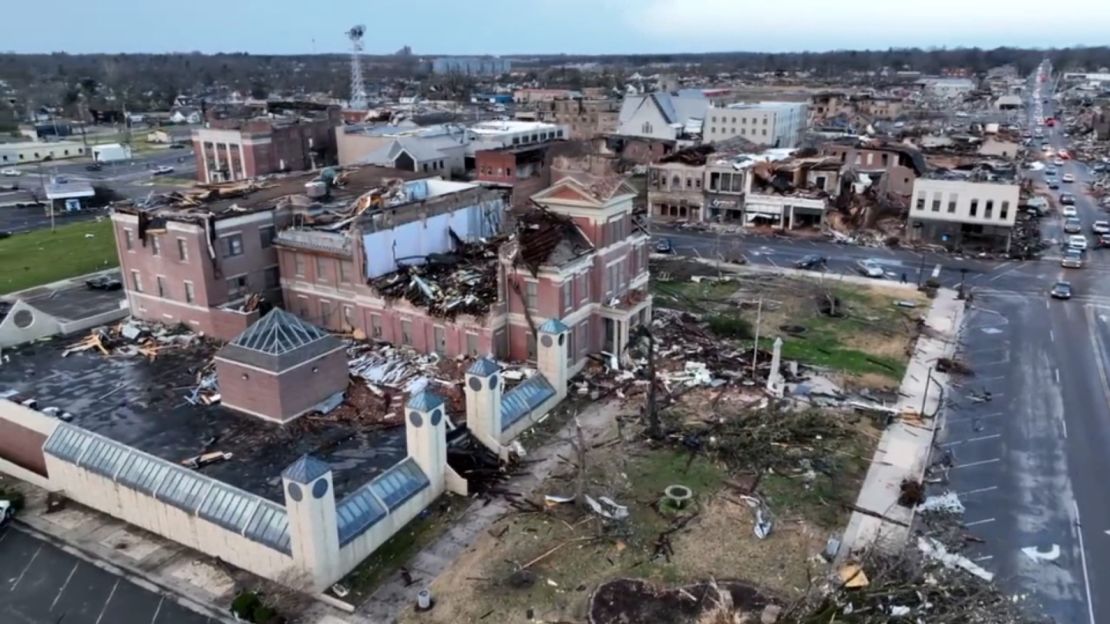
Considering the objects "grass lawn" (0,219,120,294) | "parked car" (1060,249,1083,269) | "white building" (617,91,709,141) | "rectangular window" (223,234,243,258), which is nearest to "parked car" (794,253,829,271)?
"parked car" (1060,249,1083,269)

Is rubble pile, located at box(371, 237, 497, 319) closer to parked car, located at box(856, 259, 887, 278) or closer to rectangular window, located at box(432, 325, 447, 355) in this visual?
rectangular window, located at box(432, 325, 447, 355)

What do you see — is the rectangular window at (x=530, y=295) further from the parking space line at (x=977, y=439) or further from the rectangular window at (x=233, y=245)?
the parking space line at (x=977, y=439)

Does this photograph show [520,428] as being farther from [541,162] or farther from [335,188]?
[541,162]

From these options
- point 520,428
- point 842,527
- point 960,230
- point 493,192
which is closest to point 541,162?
point 493,192

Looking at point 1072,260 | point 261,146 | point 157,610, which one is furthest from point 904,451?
point 261,146

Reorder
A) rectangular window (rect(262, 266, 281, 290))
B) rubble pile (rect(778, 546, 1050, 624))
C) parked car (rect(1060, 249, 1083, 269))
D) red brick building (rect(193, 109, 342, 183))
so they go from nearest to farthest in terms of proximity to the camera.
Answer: rubble pile (rect(778, 546, 1050, 624))
rectangular window (rect(262, 266, 281, 290))
parked car (rect(1060, 249, 1083, 269))
red brick building (rect(193, 109, 342, 183))

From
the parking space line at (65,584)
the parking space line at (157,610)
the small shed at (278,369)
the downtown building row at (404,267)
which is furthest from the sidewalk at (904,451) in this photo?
the parking space line at (65,584)

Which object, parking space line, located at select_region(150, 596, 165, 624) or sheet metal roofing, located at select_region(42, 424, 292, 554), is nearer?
parking space line, located at select_region(150, 596, 165, 624)
